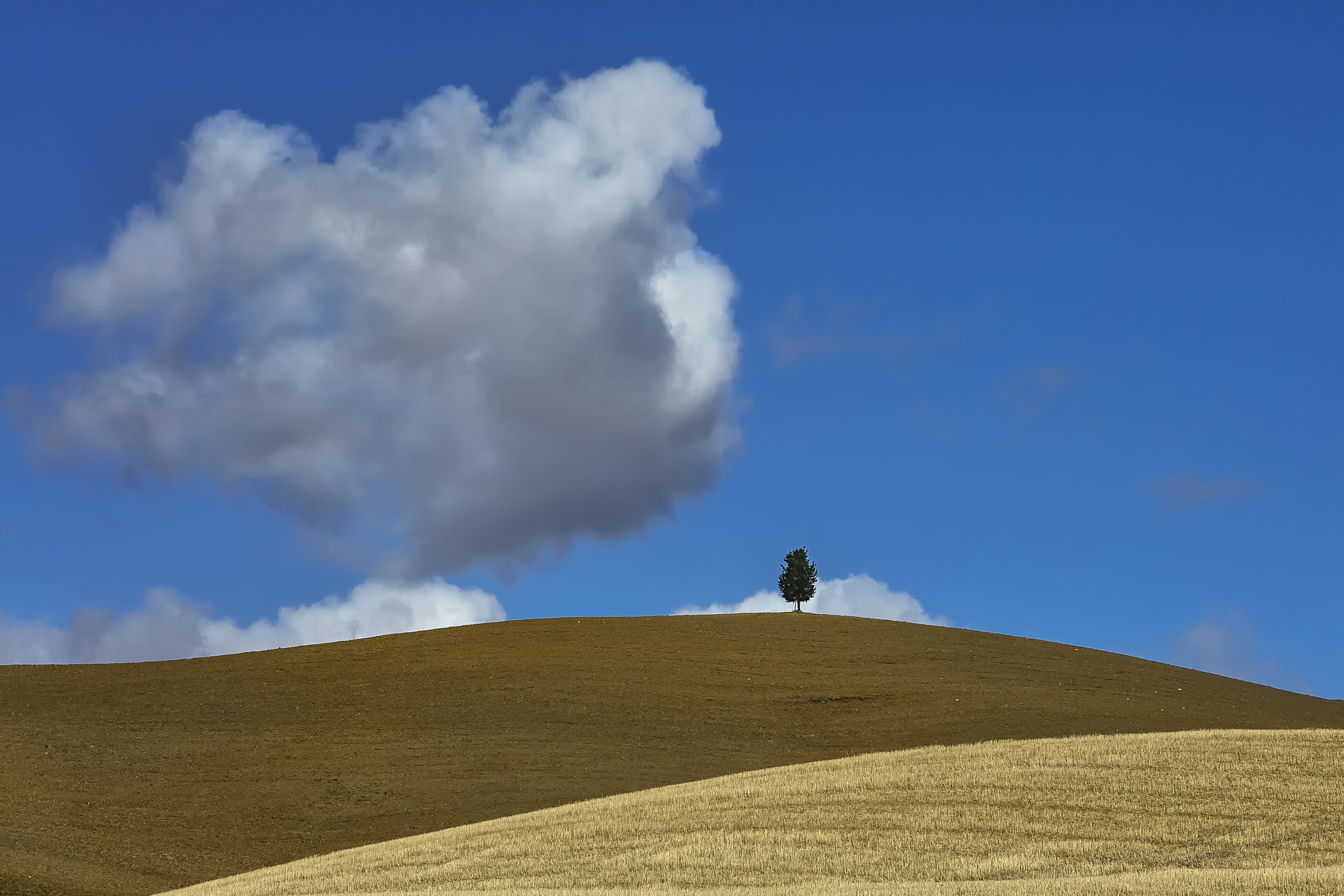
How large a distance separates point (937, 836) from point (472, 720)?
22718 mm

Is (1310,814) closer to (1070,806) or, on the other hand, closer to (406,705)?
(1070,806)

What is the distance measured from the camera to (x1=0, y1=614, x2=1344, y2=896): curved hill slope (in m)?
32.0

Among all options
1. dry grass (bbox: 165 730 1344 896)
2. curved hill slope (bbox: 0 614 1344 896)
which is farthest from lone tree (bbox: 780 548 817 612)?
dry grass (bbox: 165 730 1344 896)

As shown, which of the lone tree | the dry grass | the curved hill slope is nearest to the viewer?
the dry grass

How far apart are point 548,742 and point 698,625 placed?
1759 centimetres

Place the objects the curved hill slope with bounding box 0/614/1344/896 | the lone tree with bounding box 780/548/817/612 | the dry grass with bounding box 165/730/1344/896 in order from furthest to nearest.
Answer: the lone tree with bounding box 780/548/817/612 → the curved hill slope with bounding box 0/614/1344/896 → the dry grass with bounding box 165/730/1344/896

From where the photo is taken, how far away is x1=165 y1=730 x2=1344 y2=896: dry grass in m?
19.0

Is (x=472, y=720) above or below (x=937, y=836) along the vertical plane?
above

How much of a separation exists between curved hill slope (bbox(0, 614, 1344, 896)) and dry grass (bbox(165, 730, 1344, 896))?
6777mm

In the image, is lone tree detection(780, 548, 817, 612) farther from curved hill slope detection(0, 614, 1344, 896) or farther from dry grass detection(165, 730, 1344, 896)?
dry grass detection(165, 730, 1344, 896)

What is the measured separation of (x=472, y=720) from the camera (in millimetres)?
41031

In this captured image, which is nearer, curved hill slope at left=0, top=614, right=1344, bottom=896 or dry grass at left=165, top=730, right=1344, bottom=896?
dry grass at left=165, top=730, right=1344, bottom=896

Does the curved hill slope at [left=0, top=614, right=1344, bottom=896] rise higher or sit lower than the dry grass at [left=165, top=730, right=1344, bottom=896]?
higher

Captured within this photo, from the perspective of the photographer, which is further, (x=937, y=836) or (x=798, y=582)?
(x=798, y=582)
